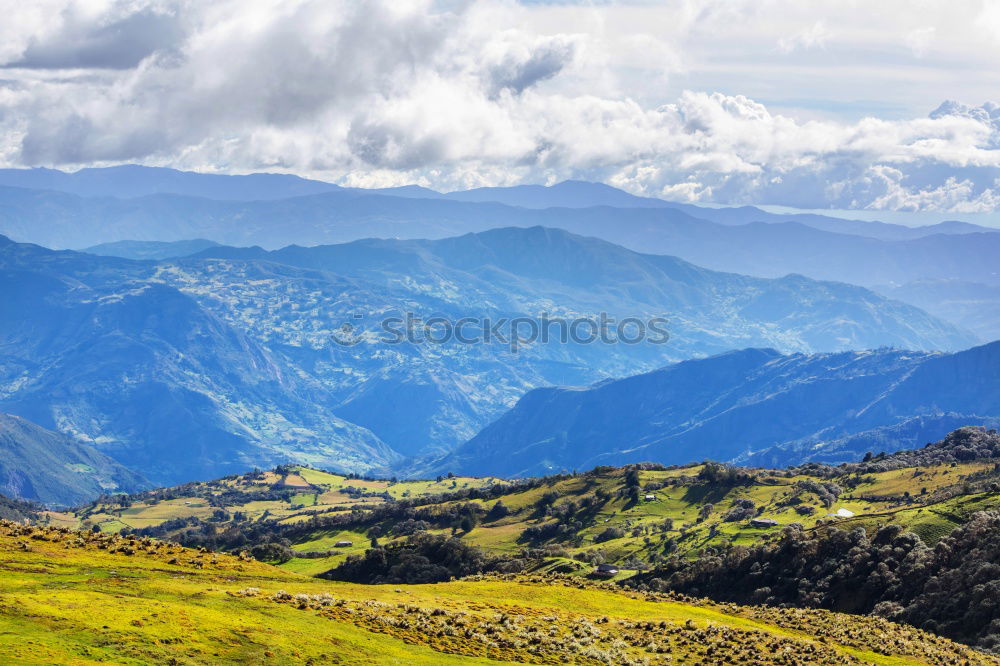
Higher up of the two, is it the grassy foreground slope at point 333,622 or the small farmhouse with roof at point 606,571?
the grassy foreground slope at point 333,622

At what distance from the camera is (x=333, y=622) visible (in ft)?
175

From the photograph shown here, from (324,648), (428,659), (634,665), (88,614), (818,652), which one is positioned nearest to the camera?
(88,614)

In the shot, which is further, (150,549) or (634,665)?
(150,549)

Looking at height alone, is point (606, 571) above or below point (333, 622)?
below

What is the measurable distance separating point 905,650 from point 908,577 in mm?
32189

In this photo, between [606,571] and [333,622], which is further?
[606,571]

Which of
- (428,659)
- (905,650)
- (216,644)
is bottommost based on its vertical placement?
(905,650)

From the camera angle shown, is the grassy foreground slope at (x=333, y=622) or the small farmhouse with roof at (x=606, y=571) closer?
the grassy foreground slope at (x=333, y=622)

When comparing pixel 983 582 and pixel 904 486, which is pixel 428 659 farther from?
pixel 904 486

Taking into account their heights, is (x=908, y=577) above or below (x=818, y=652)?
below

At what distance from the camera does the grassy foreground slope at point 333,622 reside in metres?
43.0

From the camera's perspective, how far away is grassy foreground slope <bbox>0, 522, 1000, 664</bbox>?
43.0 meters

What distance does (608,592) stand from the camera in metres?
87.2

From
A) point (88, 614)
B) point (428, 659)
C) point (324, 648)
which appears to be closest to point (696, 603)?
point (428, 659)
